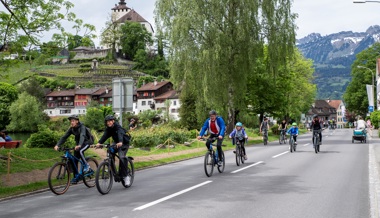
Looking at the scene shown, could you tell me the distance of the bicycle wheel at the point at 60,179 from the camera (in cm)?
1104

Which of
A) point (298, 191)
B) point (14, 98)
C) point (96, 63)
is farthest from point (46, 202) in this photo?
point (96, 63)

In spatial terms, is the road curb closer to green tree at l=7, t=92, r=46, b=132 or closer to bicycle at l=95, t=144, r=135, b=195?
bicycle at l=95, t=144, r=135, b=195

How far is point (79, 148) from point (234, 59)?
2427cm

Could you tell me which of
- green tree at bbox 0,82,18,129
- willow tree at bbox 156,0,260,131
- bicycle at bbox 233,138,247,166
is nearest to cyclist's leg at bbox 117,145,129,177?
bicycle at bbox 233,138,247,166

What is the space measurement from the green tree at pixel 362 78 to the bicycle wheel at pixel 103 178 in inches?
3034

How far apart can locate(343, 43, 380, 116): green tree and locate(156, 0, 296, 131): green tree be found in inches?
2041

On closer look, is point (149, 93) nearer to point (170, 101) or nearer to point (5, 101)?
point (170, 101)

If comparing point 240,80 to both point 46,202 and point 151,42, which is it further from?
point 151,42

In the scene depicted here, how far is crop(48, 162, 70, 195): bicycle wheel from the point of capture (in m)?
11.0

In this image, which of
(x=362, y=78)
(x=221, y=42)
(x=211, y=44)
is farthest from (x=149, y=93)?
(x=221, y=42)

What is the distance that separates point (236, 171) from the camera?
1536 cm

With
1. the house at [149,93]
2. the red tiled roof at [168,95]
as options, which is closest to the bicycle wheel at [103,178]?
the red tiled roof at [168,95]

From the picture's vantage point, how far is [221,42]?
32781 mm

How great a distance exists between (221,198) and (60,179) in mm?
3973
